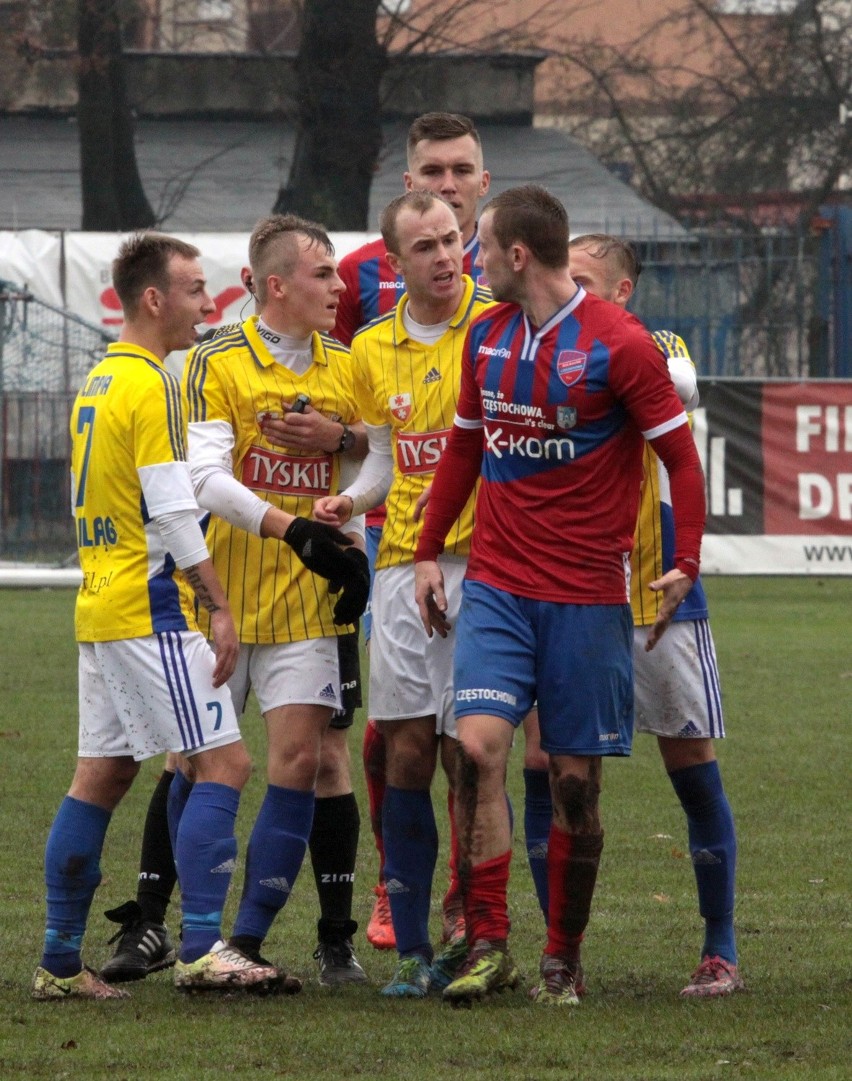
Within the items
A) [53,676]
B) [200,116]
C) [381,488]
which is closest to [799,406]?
[53,676]

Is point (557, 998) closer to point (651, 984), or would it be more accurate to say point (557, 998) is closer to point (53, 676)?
point (651, 984)

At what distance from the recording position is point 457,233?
5.34 meters

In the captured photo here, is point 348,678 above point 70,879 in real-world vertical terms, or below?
above

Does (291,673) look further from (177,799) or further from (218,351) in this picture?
(218,351)

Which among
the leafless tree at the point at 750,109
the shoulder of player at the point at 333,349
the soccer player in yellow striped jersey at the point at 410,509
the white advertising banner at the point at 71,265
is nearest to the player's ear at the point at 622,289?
the soccer player in yellow striped jersey at the point at 410,509

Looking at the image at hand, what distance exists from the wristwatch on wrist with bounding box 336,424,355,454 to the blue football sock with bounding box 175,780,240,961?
1012 mm

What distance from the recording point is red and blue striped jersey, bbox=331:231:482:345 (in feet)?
19.9

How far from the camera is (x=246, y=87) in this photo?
2916 centimetres

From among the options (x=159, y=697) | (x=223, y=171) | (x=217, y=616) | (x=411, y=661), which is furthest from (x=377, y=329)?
(x=223, y=171)

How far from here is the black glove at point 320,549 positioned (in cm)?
504

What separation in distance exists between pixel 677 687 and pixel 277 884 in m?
1.17

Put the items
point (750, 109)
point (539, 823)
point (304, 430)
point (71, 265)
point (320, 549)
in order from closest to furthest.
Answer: point (320, 549)
point (304, 430)
point (539, 823)
point (71, 265)
point (750, 109)

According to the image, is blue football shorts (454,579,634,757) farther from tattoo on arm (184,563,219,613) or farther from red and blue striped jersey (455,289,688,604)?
tattoo on arm (184,563,219,613)

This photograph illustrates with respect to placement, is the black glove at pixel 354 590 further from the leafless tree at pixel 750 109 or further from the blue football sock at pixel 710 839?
the leafless tree at pixel 750 109
